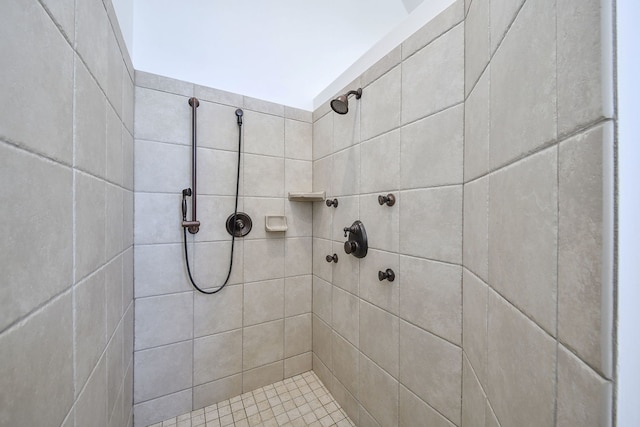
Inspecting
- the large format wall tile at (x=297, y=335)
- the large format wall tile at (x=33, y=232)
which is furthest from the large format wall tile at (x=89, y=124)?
the large format wall tile at (x=297, y=335)

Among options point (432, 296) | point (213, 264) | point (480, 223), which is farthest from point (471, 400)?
point (213, 264)

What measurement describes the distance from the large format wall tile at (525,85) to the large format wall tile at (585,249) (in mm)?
→ 86

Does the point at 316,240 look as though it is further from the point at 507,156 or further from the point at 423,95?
the point at 507,156

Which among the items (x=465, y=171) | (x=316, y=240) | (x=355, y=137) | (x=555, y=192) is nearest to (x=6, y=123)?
(x=555, y=192)

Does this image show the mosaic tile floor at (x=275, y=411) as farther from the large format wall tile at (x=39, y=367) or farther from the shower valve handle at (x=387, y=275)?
the large format wall tile at (x=39, y=367)

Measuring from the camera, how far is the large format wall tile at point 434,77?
809 millimetres

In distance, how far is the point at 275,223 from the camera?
62.6 inches

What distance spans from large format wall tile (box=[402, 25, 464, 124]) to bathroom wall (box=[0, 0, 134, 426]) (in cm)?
104

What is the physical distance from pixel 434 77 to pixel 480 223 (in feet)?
1.93

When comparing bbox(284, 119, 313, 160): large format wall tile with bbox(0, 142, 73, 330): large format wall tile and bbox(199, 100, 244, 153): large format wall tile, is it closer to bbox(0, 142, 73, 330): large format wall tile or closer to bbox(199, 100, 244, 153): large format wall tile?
bbox(199, 100, 244, 153): large format wall tile

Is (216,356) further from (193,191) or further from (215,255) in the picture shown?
(193,191)

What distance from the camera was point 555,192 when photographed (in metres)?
0.37

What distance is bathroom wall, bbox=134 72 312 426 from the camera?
49.3 inches

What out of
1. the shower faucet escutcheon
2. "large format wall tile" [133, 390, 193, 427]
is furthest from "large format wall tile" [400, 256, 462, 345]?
"large format wall tile" [133, 390, 193, 427]
